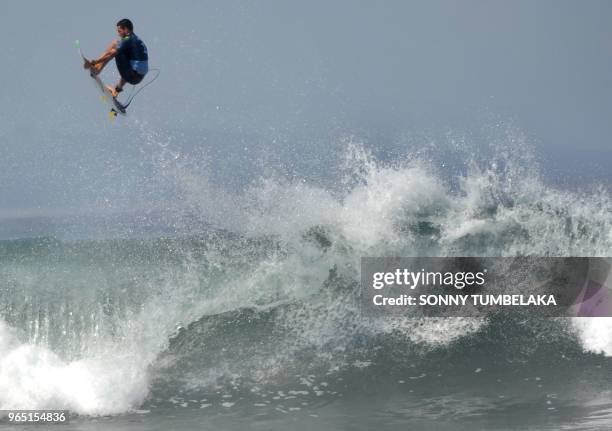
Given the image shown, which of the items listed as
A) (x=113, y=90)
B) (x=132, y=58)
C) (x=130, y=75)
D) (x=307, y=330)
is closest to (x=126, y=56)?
(x=132, y=58)

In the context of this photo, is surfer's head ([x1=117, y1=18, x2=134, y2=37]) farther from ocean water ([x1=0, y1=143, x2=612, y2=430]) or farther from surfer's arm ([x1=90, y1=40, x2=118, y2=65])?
ocean water ([x1=0, y1=143, x2=612, y2=430])

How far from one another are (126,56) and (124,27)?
42 centimetres

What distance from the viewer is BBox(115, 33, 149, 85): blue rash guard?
31.7ft

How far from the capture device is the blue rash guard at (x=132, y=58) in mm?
9664

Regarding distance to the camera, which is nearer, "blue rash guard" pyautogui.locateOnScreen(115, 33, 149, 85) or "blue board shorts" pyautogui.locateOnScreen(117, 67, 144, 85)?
"blue rash guard" pyautogui.locateOnScreen(115, 33, 149, 85)

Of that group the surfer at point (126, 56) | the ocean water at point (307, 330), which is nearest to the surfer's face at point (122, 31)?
the surfer at point (126, 56)

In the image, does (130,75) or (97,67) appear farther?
(130,75)

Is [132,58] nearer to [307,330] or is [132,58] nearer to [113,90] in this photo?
[113,90]

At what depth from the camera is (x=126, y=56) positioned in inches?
385

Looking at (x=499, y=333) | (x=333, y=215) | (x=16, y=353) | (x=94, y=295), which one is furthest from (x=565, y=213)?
(x=16, y=353)

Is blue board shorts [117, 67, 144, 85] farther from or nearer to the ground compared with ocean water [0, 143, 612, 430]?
farther from the ground

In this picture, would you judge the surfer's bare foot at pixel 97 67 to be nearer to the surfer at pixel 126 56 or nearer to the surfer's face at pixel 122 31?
the surfer at pixel 126 56

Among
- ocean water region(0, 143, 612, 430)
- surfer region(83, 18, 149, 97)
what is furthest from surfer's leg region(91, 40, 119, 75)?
ocean water region(0, 143, 612, 430)

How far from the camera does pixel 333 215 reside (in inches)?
514
